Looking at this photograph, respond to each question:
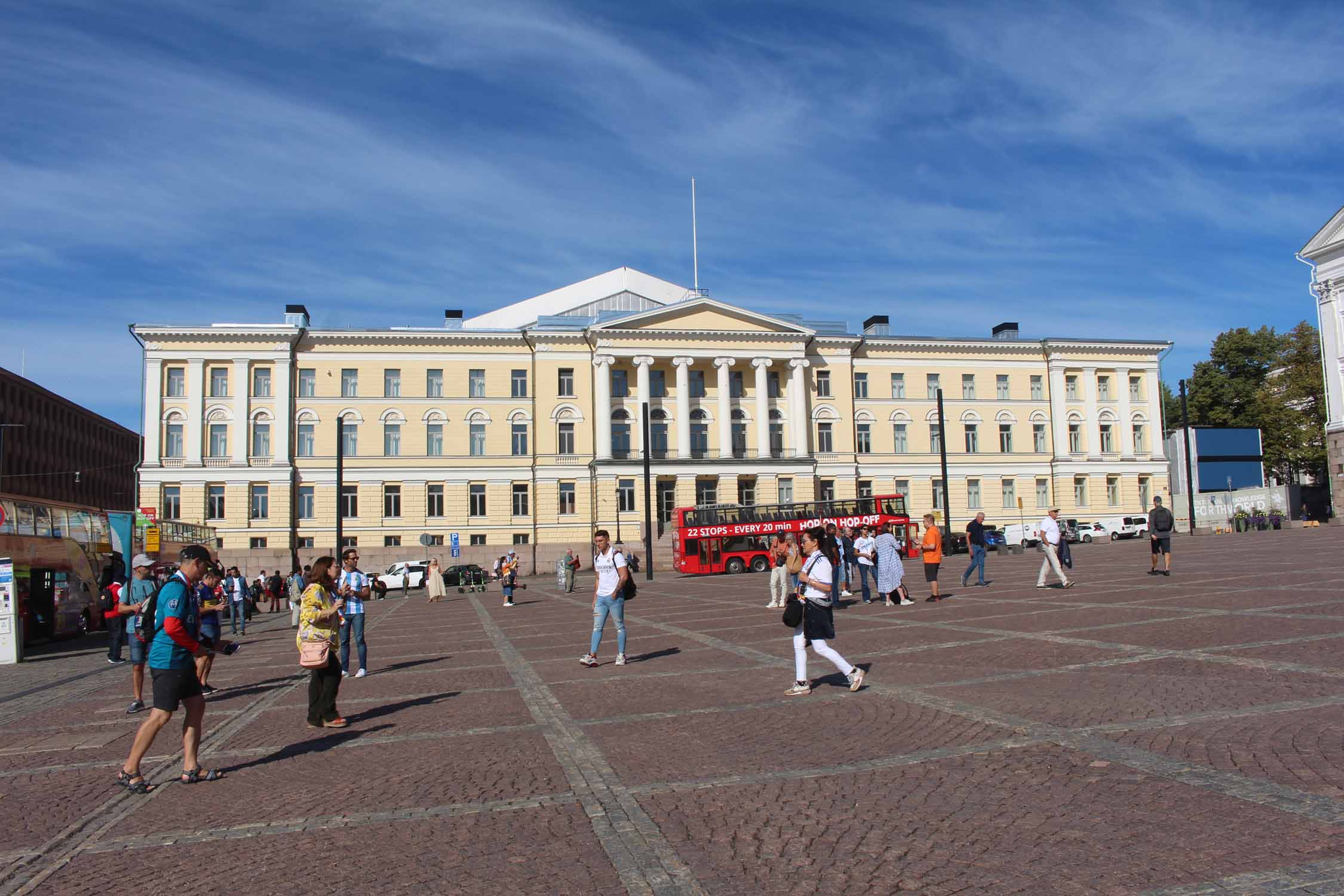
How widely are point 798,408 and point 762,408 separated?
2.49 metres

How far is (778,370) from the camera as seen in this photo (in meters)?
64.9

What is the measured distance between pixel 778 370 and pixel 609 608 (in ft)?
173

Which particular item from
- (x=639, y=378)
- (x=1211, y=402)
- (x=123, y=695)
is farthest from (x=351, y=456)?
(x=1211, y=402)

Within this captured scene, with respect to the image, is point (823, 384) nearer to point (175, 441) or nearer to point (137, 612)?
point (175, 441)

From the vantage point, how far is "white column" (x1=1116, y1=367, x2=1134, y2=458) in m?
69.9

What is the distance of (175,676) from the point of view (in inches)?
293

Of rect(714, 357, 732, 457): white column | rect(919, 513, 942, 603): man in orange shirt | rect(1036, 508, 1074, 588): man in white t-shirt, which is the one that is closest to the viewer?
rect(919, 513, 942, 603): man in orange shirt

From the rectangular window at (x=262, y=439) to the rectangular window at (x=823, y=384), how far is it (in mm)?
35849

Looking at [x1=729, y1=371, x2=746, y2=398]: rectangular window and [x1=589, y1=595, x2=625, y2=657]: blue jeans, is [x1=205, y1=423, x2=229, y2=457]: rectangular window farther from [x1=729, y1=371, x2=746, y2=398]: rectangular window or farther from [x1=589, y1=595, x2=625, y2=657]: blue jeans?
[x1=589, y1=595, x2=625, y2=657]: blue jeans

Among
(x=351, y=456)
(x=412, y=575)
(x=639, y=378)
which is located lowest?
(x=412, y=575)

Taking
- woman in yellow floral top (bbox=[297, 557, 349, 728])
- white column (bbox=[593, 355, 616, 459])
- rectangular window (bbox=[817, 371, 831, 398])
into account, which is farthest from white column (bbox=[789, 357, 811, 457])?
woman in yellow floral top (bbox=[297, 557, 349, 728])

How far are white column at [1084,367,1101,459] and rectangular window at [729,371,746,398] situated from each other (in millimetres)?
26152

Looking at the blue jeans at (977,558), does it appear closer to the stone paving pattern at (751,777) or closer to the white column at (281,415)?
the stone paving pattern at (751,777)

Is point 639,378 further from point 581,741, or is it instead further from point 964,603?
point 581,741
